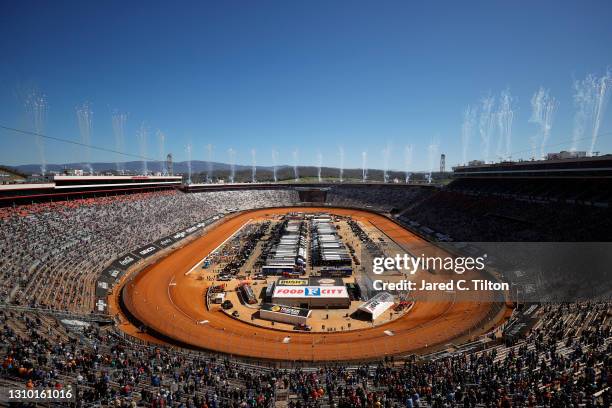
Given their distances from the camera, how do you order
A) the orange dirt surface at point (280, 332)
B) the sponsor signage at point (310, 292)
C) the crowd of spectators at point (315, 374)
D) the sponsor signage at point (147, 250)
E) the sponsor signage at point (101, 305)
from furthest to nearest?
the sponsor signage at point (147, 250), the sponsor signage at point (310, 292), the sponsor signage at point (101, 305), the orange dirt surface at point (280, 332), the crowd of spectators at point (315, 374)

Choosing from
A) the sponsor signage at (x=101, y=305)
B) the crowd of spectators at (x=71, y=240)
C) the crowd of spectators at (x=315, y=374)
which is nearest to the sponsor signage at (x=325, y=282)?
the crowd of spectators at (x=315, y=374)

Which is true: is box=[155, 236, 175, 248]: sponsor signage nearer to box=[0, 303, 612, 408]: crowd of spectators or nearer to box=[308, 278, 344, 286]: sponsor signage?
box=[308, 278, 344, 286]: sponsor signage

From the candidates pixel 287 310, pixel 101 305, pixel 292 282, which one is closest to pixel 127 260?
pixel 101 305

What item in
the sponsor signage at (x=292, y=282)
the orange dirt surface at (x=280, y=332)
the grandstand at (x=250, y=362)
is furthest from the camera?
the sponsor signage at (x=292, y=282)

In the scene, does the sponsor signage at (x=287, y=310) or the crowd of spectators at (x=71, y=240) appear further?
the sponsor signage at (x=287, y=310)

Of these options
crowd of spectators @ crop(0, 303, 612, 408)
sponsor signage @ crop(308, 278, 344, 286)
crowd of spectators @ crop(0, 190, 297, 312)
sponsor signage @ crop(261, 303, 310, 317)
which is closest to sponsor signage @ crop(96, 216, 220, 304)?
crowd of spectators @ crop(0, 190, 297, 312)

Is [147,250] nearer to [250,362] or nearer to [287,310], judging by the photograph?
[287,310]

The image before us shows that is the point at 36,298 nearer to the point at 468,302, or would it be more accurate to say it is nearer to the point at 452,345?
the point at 452,345

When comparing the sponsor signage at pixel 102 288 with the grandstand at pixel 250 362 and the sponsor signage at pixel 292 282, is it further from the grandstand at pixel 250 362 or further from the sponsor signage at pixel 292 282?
the sponsor signage at pixel 292 282

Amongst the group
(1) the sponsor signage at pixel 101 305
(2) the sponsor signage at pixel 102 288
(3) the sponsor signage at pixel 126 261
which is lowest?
(1) the sponsor signage at pixel 101 305
